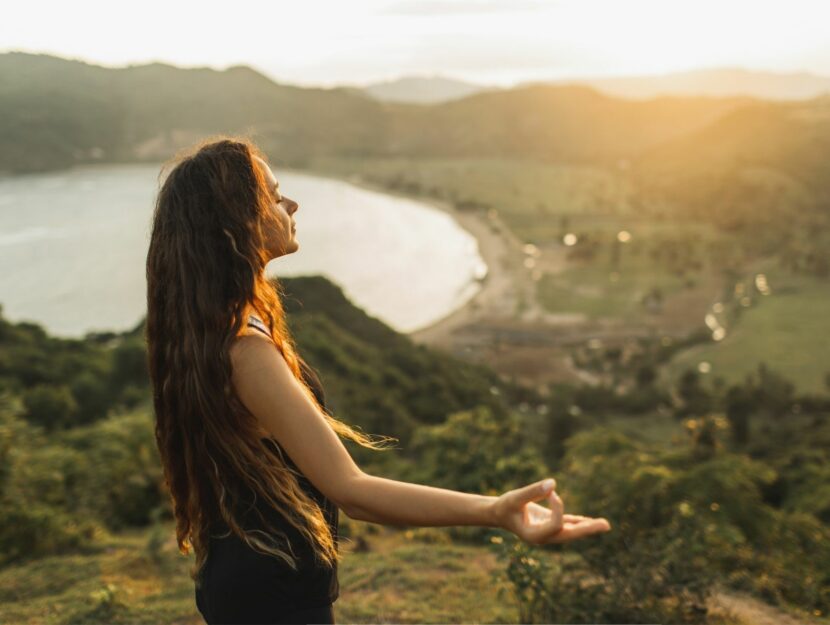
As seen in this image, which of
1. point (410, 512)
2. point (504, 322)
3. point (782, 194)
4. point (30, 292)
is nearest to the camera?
point (410, 512)

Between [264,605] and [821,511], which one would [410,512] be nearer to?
[264,605]

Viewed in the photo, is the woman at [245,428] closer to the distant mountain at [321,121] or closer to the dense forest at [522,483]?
the dense forest at [522,483]

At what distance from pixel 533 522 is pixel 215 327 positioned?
701 mm

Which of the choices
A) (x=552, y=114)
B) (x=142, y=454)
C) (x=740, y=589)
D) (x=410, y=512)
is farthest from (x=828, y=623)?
(x=552, y=114)

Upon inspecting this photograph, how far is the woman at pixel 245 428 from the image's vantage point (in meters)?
1.39

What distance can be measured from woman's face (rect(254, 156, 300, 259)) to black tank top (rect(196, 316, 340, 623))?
0.18 meters

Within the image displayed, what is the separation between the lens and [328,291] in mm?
21766

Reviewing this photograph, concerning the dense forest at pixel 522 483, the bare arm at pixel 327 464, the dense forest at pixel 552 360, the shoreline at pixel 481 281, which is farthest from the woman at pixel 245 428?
the shoreline at pixel 481 281

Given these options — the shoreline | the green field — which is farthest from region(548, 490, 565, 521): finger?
the green field

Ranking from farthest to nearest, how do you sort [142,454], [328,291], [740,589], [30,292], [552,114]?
1. [552,114]
2. [30,292]
3. [328,291]
4. [142,454]
5. [740,589]

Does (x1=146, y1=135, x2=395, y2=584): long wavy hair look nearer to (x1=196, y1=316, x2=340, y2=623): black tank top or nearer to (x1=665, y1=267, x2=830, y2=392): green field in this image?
(x1=196, y1=316, x2=340, y2=623): black tank top

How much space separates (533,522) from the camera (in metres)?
1.36

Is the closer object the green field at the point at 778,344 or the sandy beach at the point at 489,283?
the green field at the point at 778,344

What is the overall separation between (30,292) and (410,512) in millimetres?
36247
